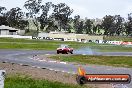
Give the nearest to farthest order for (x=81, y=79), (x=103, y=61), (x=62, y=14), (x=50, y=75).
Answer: (x=81, y=79) → (x=50, y=75) → (x=103, y=61) → (x=62, y=14)

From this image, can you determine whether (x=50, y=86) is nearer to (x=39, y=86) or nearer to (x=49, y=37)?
(x=39, y=86)

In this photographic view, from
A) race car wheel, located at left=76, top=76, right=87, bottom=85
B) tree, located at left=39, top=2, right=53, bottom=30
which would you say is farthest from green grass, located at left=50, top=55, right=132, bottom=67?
tree, located at left=39, top=2, right=53, bottom=30

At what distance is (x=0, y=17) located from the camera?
178m

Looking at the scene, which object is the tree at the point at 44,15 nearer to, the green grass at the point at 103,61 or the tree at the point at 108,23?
the tree at the point at 108,23

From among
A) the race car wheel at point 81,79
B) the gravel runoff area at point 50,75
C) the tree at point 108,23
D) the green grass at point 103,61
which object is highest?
the tree at point 108,23

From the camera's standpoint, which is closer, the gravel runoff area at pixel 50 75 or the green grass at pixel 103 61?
the gravel runoff area at pixel 50 75

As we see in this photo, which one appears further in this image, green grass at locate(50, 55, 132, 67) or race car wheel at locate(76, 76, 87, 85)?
green grass at locate(50, 55, 132, 67)

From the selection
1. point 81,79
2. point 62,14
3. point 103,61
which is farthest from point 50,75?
point 62,14

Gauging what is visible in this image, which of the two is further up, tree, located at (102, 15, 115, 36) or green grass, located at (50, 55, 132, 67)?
tree, located at (102, 15, 115, 36)

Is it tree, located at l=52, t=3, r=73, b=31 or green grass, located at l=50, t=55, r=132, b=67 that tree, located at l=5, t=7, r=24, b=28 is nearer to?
tree, located at l=52, t=3, r=73, b=31

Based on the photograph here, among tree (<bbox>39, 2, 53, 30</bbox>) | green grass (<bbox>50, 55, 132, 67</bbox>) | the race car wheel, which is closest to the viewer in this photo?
the race car wheel

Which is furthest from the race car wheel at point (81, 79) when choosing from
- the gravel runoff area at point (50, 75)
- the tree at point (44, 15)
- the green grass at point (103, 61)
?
the tree at point (44, 15)

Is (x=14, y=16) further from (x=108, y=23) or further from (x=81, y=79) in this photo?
(x=81, y=79)

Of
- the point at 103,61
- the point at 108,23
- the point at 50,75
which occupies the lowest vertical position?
the point at 103,61
